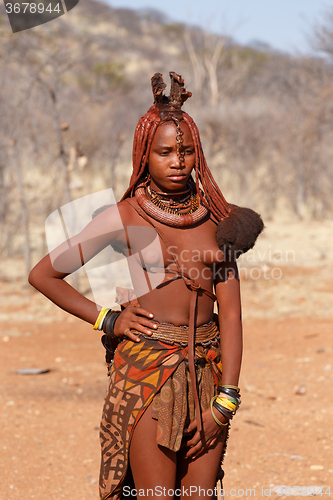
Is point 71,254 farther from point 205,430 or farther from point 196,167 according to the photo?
point 205,430

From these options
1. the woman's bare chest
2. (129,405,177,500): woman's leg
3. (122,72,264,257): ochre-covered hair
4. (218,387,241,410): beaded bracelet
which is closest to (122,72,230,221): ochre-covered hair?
(122,72,264,257): ochre-covered hair

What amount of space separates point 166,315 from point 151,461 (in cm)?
49

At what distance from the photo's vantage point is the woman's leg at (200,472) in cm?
A: 187

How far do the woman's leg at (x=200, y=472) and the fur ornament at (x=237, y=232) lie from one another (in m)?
0.68

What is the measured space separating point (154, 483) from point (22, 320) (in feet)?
20.7

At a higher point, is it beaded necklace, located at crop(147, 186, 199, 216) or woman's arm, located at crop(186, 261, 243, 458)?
beaded necklace, located at crop(147, 186, 199, 216)

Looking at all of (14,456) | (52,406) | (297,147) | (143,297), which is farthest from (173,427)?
(297,147)

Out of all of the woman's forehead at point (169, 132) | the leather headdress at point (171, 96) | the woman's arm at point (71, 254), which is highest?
the leather headdress at point (171, 96)

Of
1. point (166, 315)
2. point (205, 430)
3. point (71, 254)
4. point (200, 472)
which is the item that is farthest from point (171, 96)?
point (200, 472)

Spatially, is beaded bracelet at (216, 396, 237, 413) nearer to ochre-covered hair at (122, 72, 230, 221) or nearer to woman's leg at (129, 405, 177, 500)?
woman's leg at (129, 405, 177, 500)

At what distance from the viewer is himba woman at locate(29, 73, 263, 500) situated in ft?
6.10

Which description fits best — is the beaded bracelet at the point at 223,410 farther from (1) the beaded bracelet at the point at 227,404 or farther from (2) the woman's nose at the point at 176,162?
(2) the woman's nose at the point at 176,162

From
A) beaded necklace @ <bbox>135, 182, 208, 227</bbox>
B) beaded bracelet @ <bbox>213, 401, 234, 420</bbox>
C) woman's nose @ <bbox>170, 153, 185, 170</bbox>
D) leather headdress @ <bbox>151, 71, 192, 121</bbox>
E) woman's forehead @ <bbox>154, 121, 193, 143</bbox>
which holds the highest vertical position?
leather headdress @ <bbox>151, 71, 192, 121</bbox>

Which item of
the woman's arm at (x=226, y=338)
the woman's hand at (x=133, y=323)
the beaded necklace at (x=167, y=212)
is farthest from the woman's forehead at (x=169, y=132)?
the woman's hand at (x=133, y=323)
